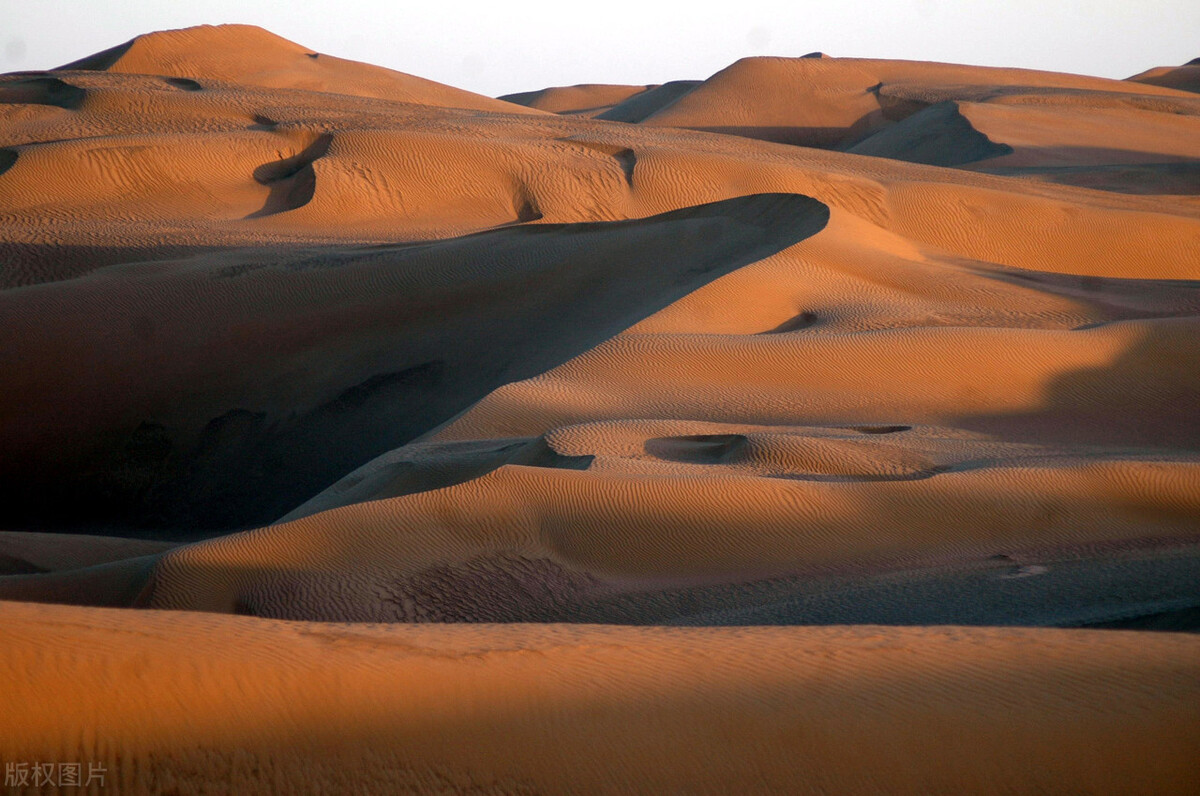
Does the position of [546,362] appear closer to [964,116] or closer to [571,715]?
[571,715]

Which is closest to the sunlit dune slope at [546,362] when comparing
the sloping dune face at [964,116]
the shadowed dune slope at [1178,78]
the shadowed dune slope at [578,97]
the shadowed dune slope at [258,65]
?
the sloping dune face at [964,116]

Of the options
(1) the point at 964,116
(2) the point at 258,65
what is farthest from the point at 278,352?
(2) the point at 258,65

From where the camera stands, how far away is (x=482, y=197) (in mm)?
10547

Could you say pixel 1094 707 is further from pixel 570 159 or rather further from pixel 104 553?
pixel 570 159

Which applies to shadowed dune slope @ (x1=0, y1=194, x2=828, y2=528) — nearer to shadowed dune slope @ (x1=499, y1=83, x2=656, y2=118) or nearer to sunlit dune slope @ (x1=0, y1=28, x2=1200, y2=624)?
sunlit dune slope @ (x1=0, y1=28, x2=1200, y2=624)

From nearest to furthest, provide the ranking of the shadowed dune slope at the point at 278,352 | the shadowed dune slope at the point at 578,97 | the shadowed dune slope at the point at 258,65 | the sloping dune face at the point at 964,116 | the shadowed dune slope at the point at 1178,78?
the shadowed dune slope at the point at 278,352 → the sloping dune face at the point at 964,116 → the shadowed dune slope at the point at 258,65 → the shadowed dune slope at the point at 1178,78 → the shadowed dune slope at the point at 578,97

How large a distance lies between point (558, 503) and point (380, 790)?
92.2 inches

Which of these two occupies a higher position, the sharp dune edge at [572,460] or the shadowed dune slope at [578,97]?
the shadowed dune slope at [578,97]

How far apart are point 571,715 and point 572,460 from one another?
8.26ft

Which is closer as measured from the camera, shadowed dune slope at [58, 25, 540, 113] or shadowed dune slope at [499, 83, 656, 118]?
shadowed dune slope at [58, 25, 540, 113]

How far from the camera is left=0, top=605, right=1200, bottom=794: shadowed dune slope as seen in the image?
6.21 feet

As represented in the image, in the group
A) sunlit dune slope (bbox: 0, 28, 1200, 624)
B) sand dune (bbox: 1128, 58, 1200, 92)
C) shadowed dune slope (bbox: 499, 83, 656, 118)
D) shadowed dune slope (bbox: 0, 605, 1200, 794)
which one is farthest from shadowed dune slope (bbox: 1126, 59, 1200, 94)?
shadowed dune slope (bbox: 0, 605, 1200, 794)

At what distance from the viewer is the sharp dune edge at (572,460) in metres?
1.97

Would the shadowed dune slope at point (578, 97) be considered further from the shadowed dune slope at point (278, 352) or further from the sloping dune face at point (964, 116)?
the shadowed dune slope at point (278, 352)
